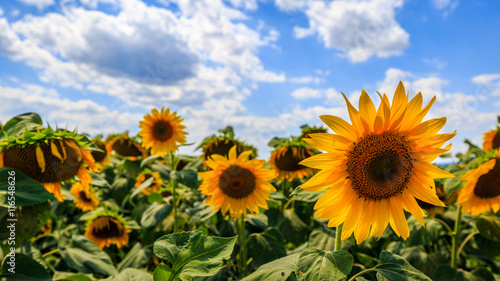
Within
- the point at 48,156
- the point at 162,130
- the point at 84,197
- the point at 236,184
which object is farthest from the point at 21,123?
the point at 84,197

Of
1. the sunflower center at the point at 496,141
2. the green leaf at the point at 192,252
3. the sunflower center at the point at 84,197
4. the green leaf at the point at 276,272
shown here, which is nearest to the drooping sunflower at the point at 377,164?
the green leaf at the point at 276,272

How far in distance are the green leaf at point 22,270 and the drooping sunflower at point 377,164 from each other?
1.31 metres

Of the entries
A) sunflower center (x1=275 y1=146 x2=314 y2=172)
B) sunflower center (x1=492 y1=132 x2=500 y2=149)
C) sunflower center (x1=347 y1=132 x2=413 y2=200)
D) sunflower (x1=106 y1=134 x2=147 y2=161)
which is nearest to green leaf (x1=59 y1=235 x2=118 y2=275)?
sunflower center (x1=347 y1=132 x2=413 y2=200)

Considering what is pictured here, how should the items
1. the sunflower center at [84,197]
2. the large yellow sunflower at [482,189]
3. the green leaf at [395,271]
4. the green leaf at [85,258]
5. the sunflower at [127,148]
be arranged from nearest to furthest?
the green leaf at [395,271], the green leaf at [85,258], the large yellow sunflower at [482,189], the sunflower center at [84,197], the sunflower at [127,148]

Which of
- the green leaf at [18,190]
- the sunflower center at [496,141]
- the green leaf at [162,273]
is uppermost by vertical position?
the sunflower center at [496,141]

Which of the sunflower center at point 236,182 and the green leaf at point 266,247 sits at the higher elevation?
the sunflower center at point 236,182

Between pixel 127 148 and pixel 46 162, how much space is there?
3.77 m

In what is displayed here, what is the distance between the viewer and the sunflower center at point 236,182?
296 cm

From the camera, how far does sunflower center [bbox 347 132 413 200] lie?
1503mm

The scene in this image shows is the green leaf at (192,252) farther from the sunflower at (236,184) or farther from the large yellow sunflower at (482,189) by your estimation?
the large yellow sunflower at (482,189)

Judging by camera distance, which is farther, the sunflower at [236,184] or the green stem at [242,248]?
the sunflower at [236,184]

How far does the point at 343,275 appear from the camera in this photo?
129 centimetres

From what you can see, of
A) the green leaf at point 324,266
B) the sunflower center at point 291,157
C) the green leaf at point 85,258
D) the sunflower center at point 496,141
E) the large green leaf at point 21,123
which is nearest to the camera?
the green leaf at point 324,266

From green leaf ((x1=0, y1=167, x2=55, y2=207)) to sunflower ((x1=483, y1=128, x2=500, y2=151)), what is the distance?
4710 mm
